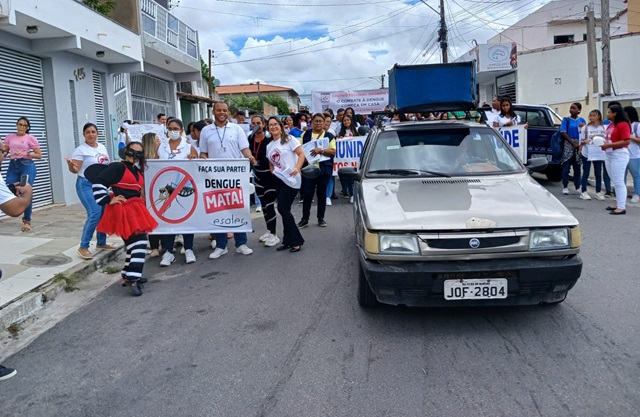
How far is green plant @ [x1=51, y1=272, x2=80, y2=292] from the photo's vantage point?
586cm

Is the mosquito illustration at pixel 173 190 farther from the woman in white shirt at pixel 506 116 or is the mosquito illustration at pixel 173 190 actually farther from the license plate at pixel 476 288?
the woman in white shirt at pixel 506 116

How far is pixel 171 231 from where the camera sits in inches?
271

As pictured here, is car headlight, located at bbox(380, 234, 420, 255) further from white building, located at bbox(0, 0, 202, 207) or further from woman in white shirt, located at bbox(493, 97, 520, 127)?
woman in white shirt, located at bbox(493, 97, 520, 127)

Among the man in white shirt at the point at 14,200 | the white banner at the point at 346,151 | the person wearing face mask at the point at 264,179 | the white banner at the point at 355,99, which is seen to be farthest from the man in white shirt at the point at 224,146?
the white banner at the point at 355,99

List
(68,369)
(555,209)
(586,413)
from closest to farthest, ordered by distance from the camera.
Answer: (586,413) → (68,369) → (555,209)

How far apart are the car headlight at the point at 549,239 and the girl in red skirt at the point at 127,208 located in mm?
3765

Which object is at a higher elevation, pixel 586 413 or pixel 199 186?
pixel 199 186

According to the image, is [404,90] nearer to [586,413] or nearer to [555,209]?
[555,209]

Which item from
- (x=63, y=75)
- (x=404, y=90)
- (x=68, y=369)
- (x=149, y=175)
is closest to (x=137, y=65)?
(x=63, y=75)

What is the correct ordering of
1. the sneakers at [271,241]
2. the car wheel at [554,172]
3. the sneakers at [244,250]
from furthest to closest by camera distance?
the car wheel at [554,172]
the sneakers at [271,241]
the sneakers at [244,250]

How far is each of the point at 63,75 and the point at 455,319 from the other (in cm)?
1100

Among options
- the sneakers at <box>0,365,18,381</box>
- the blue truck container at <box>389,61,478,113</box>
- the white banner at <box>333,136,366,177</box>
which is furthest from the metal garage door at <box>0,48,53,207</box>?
the blue truck container at <box>389,61,478,113</box>

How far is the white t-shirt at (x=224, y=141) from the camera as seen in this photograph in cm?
717

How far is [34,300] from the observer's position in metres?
5.27
